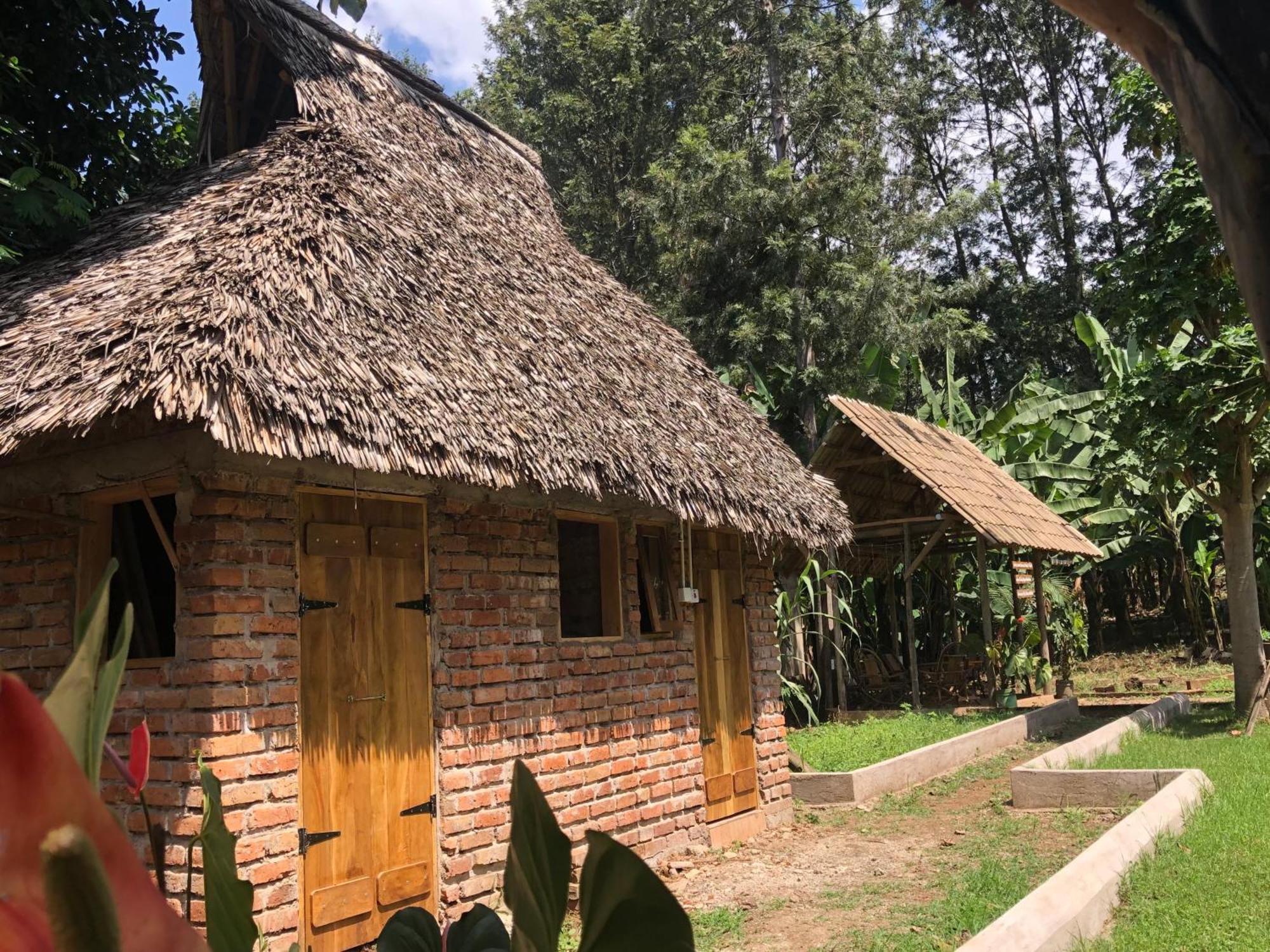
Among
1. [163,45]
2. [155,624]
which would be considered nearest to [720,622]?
[155,624]

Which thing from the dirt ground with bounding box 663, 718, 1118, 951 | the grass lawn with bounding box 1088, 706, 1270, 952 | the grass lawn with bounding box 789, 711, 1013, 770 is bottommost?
the dirt ground with bounding box 663, 718, 1118, 951

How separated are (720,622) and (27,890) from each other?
28.0 feet

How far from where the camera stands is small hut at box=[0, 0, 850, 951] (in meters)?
4.67

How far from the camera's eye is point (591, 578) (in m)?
7.56

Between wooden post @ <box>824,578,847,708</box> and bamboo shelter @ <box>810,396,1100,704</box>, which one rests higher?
bamboo shelter @ <box>810,396,1100,704</box>

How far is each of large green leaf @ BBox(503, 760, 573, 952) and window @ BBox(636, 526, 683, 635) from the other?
285 inches

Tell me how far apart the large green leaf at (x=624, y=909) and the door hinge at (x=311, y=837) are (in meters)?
4.90

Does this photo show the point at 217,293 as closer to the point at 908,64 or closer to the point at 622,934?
the point at 622,934

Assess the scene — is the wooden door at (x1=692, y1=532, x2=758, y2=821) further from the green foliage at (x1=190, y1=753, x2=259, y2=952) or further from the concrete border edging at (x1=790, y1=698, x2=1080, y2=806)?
the green foliage at (x1=190, y1=753, x2=259, y2=952)

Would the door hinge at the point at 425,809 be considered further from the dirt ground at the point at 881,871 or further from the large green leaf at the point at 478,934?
the large green leaf at the point at 478,934

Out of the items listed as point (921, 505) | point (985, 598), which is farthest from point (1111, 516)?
point (985, 598)

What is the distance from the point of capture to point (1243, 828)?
6543 mm

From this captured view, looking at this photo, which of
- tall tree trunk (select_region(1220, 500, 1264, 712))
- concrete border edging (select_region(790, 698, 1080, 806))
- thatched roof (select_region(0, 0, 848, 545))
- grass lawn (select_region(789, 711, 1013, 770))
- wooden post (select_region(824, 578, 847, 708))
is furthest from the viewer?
wooden post (select_region(824, 578, 847, 708))

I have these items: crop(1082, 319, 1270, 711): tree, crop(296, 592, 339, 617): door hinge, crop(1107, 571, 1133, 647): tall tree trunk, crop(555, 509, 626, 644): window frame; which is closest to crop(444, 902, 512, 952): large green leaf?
crop(296, 592, 339, 617): door hinge
